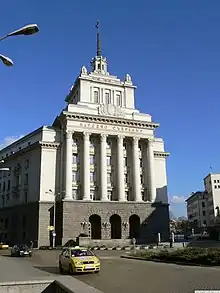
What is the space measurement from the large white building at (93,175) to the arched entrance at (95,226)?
0.06 feet

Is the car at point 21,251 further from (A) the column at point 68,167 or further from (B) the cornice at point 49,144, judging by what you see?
(B) the cornice at point 49,144

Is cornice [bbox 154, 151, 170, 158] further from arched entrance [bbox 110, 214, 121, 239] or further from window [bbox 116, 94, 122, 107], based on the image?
arched entrance [bbox 110, 214, 121, 239]

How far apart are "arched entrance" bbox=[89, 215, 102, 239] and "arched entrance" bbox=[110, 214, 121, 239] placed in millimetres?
2799

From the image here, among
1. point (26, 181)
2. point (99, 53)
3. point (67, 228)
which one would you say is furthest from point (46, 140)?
point (99, 53)

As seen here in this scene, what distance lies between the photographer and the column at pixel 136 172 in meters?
63.9

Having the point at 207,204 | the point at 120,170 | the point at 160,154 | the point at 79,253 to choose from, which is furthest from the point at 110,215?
the point at 207,204

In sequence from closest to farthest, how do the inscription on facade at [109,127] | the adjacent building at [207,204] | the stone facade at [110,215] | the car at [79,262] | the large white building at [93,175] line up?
the car at [79,262]
the stone facade at [110,215]
the large white building at [93,175]
the inscription on facade at [109,127]
the adjacent building at [207,204]

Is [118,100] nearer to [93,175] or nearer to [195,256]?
[93,175]

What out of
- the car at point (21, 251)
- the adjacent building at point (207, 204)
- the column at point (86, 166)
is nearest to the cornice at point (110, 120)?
the column at point (86, 166)

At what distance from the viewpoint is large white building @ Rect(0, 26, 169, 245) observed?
6000 centimetres

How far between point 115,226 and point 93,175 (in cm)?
1038

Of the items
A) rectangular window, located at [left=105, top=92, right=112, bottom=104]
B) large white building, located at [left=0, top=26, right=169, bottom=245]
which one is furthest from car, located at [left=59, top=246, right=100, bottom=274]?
rectangular window, located at [left=105, top=92, right=112, bottom=104]

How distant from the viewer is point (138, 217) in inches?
2488

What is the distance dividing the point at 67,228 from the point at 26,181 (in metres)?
16.0
